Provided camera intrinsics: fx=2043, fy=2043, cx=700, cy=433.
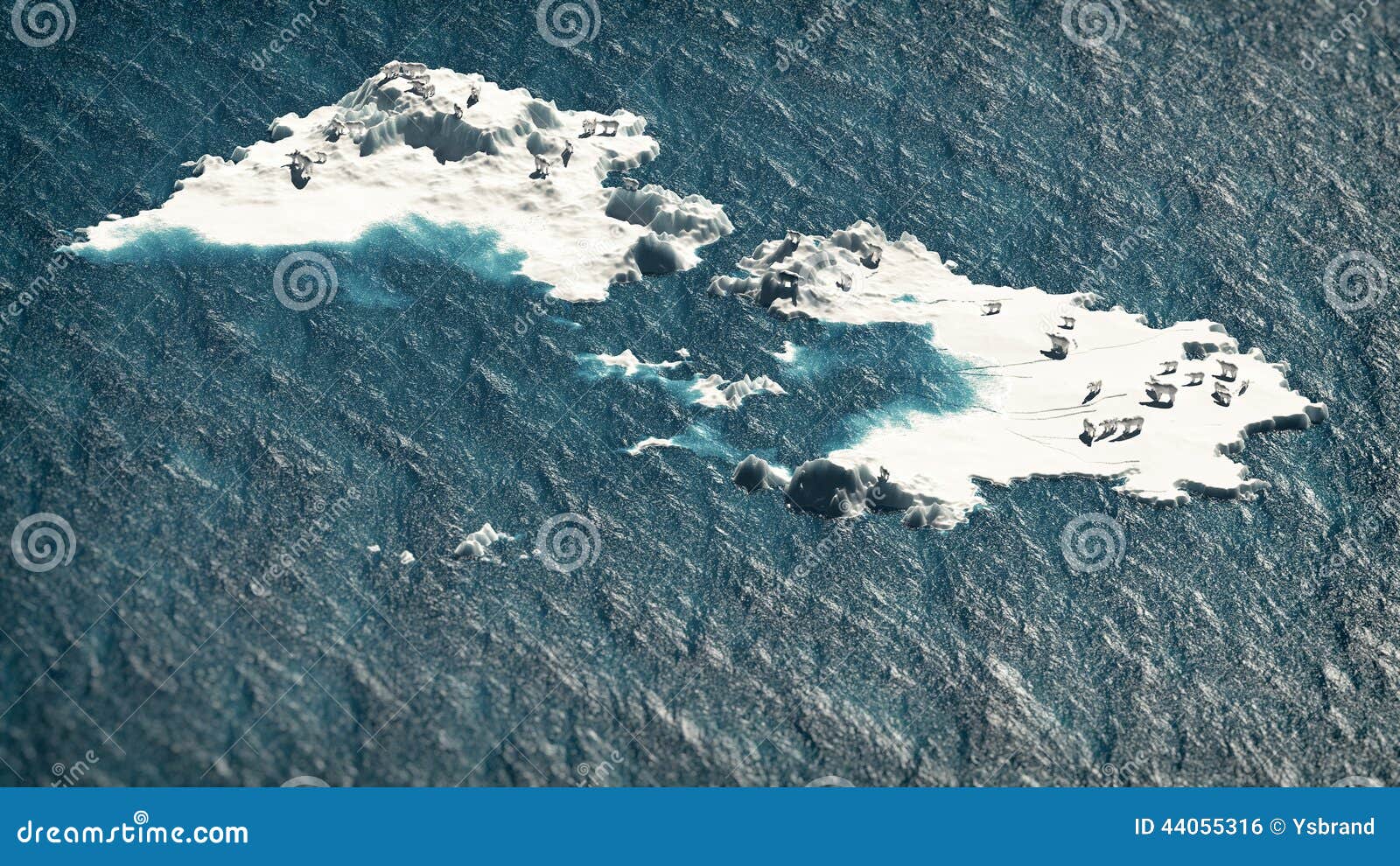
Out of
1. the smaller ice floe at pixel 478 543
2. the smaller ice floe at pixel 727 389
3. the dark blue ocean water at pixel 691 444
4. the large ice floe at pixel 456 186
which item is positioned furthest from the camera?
the large ice floe at pixel 456 186

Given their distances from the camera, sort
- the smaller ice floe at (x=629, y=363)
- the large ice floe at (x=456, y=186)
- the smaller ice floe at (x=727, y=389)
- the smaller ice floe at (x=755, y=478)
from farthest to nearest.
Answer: the large ice floe at (x=456, y=186), the smaller ice floe at (x=629, y=363), the smaller ice floe at (x=727, y=389), the smaller ice floe at (x=755, y=478)

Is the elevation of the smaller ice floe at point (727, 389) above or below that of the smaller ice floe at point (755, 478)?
above

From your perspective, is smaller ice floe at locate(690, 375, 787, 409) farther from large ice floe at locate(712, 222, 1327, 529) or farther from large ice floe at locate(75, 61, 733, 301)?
large ice floe at locate(75, 61, 733, 301)

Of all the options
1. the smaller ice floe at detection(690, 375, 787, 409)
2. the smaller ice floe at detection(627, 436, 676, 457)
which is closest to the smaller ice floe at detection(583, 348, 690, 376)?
the smaller ice floe at detection(690, 375, 787, 409)

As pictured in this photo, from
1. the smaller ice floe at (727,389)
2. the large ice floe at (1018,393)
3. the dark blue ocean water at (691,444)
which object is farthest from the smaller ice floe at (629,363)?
the large ice floe at (1018,393)

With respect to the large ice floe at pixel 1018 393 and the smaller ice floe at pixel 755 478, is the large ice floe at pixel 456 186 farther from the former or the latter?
the smaller ice floe at pixel 755 478

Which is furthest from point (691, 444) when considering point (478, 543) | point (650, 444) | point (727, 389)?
point (478, 543)
